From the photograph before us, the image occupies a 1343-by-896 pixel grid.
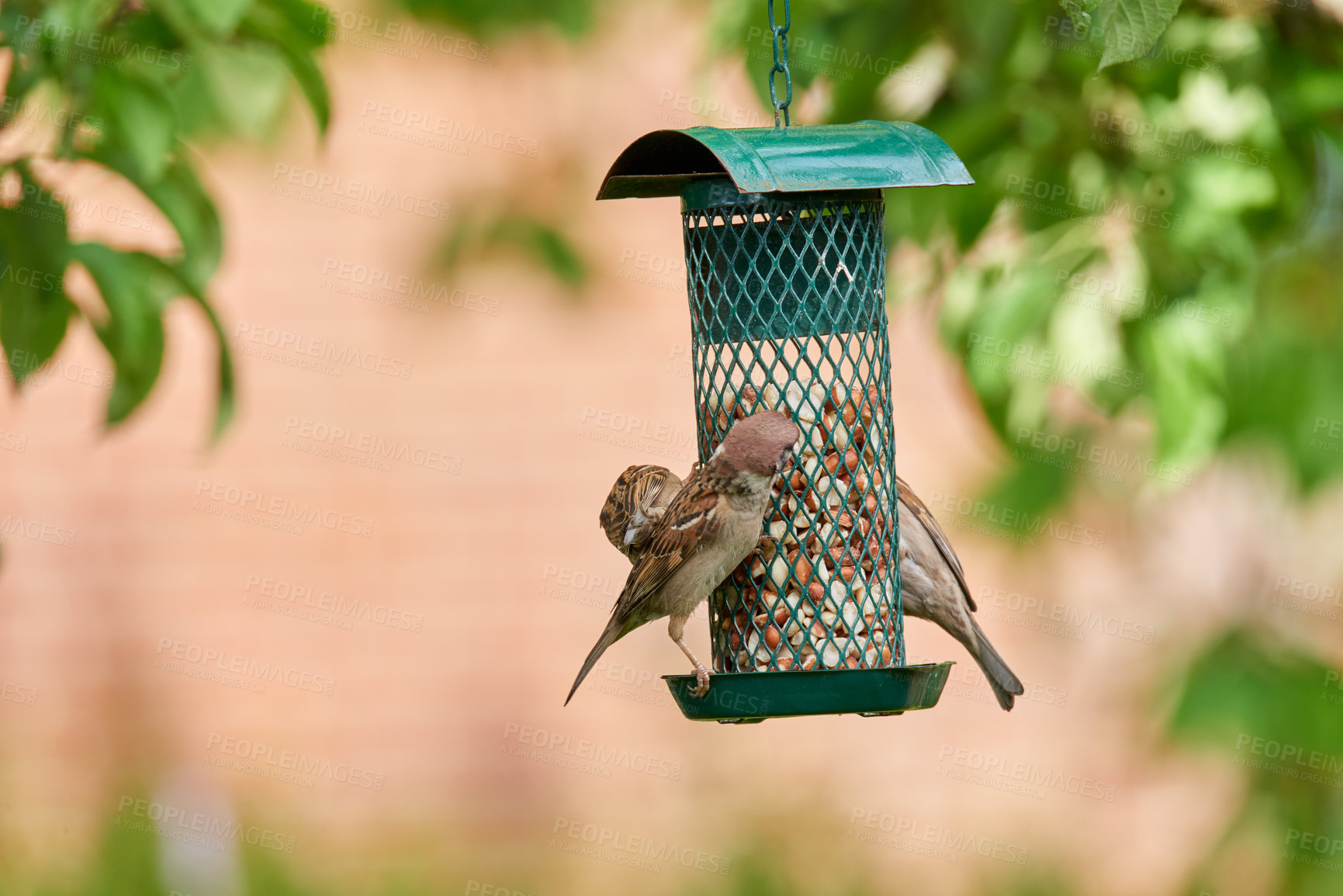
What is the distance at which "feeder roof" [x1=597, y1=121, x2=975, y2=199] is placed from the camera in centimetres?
329

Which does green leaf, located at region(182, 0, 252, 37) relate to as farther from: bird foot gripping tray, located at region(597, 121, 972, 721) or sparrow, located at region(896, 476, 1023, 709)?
sparrow, located at region(896, 476, 1023, 709)

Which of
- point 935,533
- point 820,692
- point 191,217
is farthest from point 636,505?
point 191,217

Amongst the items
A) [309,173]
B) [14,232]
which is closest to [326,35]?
[14,232]

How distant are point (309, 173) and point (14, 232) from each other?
473 cm

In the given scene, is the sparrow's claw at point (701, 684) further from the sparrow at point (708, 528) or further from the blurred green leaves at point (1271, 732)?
the blurred green leaves at point (1271, 732)

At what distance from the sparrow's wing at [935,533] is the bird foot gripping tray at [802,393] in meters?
0.43

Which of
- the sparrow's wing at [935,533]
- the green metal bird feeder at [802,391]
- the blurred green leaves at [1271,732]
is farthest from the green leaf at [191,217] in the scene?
the blurred green leaves at [1271,732]

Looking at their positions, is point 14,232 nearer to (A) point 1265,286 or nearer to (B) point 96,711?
(A) point 1265,286

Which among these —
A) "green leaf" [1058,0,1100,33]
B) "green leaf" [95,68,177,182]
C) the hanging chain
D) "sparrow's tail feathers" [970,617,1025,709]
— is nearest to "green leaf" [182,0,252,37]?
"green leaf" [95,68,177,182]

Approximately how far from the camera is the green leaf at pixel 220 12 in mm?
2883

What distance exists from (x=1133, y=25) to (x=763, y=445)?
143 centimetres

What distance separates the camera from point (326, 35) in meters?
3.57

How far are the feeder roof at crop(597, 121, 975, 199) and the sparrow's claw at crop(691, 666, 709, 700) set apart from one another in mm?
1205

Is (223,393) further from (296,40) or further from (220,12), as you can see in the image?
(220,12)
